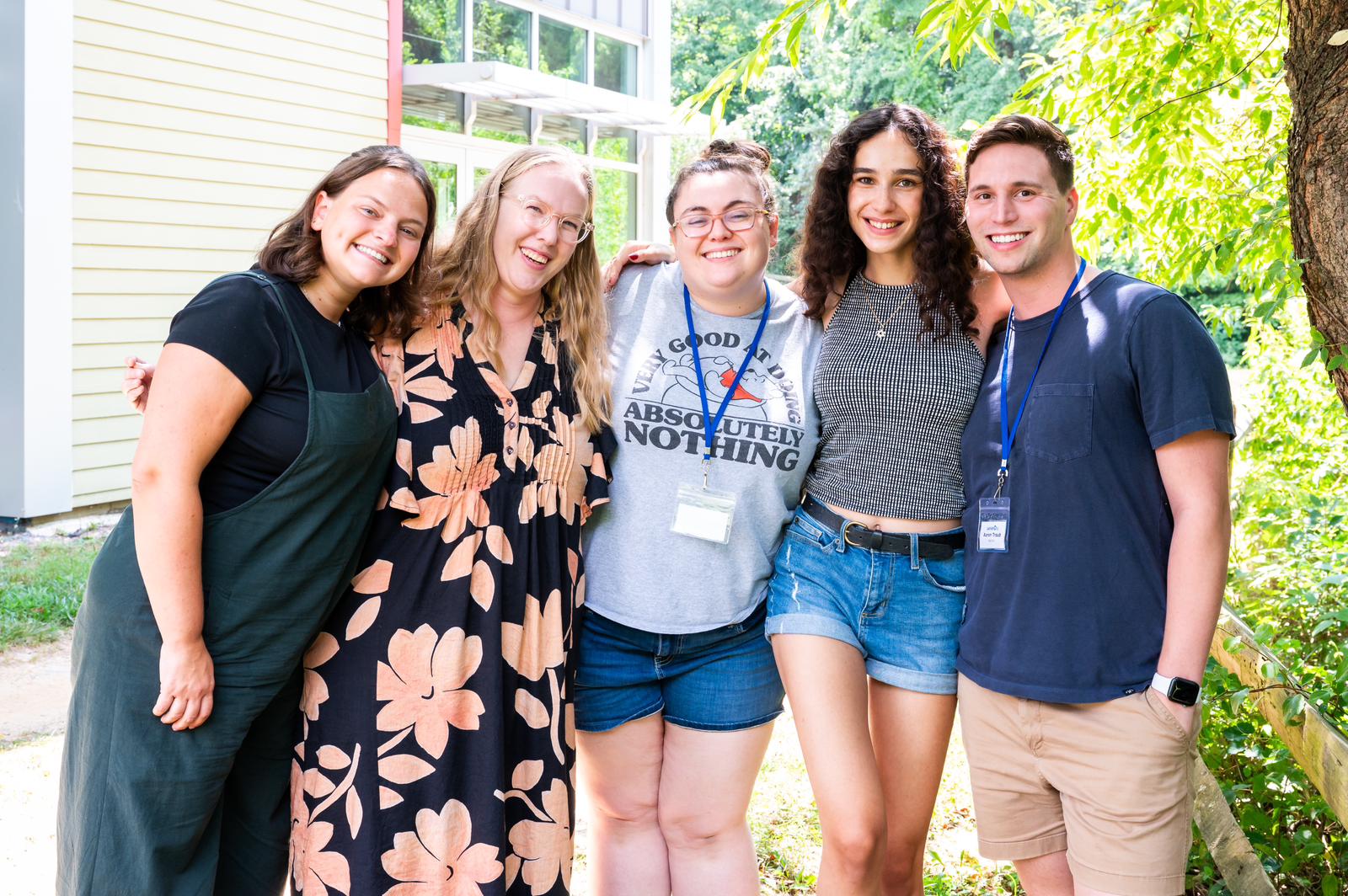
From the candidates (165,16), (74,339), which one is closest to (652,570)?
(74,339)

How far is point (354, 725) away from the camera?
2393 millimetres

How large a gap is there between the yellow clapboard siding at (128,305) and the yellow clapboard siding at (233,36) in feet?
5.12

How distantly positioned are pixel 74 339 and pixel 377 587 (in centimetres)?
546

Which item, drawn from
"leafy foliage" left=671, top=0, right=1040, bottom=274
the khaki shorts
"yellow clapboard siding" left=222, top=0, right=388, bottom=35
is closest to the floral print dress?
the khaki shorts

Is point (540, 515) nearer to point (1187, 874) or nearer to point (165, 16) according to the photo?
point (1187, 874)

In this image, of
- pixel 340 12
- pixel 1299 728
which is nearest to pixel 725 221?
pixel 1299 728

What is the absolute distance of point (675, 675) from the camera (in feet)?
9.25

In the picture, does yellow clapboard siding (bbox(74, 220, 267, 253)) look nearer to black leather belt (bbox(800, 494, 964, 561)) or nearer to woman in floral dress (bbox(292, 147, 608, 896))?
woman in floral dress (bbox(292, 147, 608, 896))

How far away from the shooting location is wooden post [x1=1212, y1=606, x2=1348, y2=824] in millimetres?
2531

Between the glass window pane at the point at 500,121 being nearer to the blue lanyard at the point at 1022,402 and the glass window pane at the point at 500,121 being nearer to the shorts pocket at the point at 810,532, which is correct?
the shorts pocket at the point at 810,532

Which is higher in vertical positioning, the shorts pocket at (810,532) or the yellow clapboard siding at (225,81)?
the yellow clapboard siding at (225,81)

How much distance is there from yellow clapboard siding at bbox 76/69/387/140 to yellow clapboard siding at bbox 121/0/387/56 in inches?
17.7

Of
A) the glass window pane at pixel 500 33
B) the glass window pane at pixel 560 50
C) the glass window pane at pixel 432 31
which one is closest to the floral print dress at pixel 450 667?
the glass window pane at pixel 432 31

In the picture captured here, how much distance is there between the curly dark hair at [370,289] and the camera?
93.2 inches
